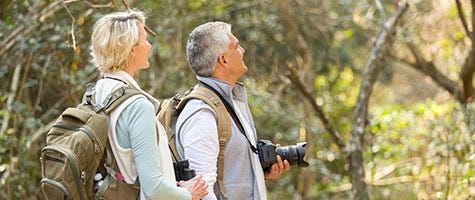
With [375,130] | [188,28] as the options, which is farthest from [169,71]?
[375,130]

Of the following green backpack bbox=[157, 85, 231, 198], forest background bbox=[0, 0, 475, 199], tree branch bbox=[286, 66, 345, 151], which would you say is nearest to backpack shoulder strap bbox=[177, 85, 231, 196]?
green backpack bbox=[157, 85, 231, 198]

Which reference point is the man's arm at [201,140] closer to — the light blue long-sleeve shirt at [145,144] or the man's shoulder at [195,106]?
the man's shoulder at [195,106]

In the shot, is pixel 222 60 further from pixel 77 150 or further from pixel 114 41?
pixel 77 150

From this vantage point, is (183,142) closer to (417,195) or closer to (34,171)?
(34,171)

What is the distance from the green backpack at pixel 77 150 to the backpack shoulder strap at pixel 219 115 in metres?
0.37

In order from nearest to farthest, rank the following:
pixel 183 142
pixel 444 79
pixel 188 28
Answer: pixel 183 142 < pixel 188 28 < pixel 444 79

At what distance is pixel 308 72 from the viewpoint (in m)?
9.51

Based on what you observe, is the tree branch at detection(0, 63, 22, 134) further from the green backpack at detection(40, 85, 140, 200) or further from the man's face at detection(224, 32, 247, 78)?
the green backpack at detection(40, 85, 140, 200)

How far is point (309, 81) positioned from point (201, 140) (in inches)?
235

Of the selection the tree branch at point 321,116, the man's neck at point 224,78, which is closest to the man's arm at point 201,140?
the man's neck at point 224,78

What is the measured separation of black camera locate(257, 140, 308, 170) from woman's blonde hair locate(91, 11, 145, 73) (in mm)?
730

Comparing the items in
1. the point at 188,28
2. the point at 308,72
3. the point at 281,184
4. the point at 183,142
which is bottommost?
the point at 281,184

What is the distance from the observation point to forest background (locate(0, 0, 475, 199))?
7.05 m

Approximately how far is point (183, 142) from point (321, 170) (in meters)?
5.95
